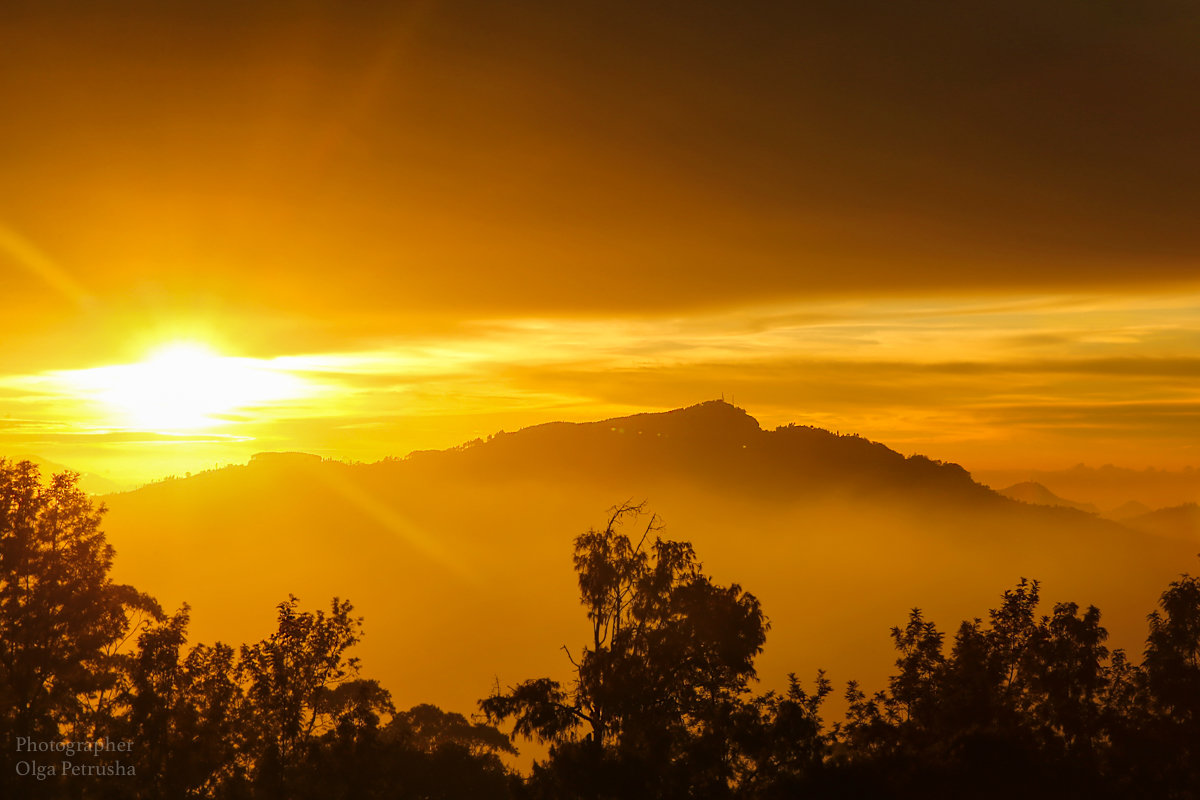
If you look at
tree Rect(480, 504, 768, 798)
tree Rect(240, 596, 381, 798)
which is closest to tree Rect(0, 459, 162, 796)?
tree Rect(240, 596, 381, 798)

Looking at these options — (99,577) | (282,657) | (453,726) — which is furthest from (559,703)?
(453,726)

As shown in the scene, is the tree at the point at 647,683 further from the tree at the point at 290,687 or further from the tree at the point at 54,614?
the tree at the point at 54,614

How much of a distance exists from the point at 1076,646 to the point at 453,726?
4355 cm

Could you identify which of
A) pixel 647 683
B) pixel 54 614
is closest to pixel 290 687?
pixel 54 614

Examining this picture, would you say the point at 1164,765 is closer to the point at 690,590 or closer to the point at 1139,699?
the point at 1139,699

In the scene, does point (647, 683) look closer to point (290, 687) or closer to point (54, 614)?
point (290, 687)

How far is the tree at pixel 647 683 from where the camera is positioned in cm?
2866

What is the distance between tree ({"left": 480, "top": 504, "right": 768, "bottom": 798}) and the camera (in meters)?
28.7

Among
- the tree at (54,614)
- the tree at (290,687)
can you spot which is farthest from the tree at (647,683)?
the tree at (54,614)

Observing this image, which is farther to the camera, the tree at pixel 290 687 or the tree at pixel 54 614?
the tree at pixel 54 614

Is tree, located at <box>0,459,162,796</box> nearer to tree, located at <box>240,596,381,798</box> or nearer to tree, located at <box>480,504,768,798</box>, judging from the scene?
tree, located at <box>240,596,381,798</box>

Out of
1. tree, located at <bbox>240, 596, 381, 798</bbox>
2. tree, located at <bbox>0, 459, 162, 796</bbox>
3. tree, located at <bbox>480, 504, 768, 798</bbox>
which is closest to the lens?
tree, located at <bbox>480, 504, 768, 798</bbox>

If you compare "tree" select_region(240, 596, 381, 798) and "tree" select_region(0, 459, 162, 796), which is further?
"tree" select_region(0, 459, 162, 796)

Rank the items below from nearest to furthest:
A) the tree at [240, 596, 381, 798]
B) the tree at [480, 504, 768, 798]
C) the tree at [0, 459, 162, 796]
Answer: the tree at [480, 504, 768, 798]
the tree at [240, 596, 381, 798]
the tree at [0, 459, 162, 796]
